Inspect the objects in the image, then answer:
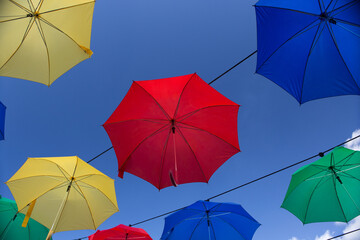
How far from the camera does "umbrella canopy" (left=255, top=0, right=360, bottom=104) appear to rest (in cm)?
402

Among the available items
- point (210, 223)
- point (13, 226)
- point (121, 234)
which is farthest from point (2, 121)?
point (210, 223)

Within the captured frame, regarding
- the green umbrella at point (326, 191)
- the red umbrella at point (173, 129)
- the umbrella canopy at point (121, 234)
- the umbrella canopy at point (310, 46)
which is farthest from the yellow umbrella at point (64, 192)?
the green umbrella at point (326, 191)

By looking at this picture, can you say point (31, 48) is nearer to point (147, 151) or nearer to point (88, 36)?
point (88, 36)

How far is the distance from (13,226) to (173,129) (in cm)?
597

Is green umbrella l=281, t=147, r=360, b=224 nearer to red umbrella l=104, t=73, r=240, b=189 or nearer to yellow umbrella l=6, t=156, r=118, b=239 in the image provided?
red umbrella l=104, t=73, r=240, b=189

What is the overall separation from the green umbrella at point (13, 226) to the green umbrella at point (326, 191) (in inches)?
290

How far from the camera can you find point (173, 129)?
4.61 meters

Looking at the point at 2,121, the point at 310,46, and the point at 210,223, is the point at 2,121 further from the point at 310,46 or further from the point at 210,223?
the point at 310,46

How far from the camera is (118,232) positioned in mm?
6992

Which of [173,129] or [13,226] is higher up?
[173,129]

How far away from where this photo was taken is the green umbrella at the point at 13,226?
6.41 m

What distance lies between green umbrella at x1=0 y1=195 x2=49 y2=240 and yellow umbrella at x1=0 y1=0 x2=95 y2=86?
165 inches

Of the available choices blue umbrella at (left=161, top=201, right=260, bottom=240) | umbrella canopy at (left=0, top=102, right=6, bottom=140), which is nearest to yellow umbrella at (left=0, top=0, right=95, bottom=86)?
umbrella canopy at (left=0, top=102, right=6, bottom=140)

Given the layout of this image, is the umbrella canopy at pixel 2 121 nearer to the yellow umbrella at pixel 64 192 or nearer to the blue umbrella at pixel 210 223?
the yellow umbrella at pixel 64 192
